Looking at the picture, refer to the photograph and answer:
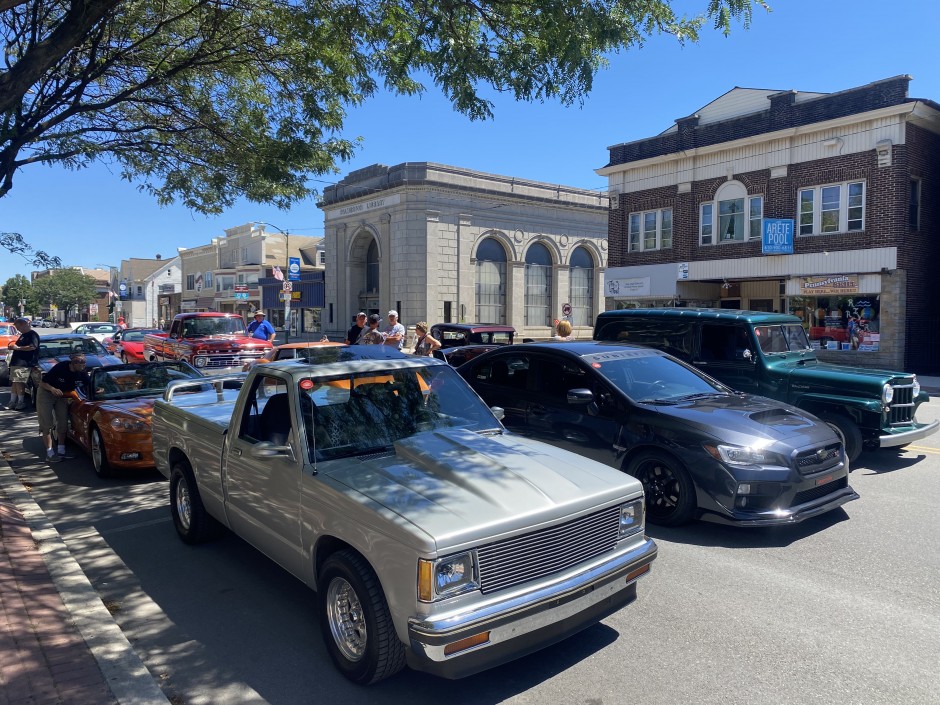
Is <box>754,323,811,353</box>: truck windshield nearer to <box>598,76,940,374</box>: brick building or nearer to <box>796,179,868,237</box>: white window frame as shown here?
<box>598,76,940,374</box>: brick building

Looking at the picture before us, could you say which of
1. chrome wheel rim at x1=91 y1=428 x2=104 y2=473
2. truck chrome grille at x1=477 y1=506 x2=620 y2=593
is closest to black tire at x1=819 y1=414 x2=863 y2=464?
truck chrome grille at x1=477 y1=506 x2=620 y2=593

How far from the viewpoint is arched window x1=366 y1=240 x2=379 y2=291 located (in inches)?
1678

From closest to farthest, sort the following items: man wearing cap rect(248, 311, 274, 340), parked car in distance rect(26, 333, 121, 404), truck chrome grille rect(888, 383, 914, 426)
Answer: truck chrome grille rect(888, 383, 914, 426) < parked car in distance rect(26, 333, 121, 404) < man wearing cap rect(248, 311, 274, 340)

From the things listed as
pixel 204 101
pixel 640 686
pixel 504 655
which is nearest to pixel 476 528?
pixel 504 655

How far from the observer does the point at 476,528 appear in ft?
10.5

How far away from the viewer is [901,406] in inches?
317

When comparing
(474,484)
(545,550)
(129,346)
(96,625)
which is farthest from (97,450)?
(129,346)

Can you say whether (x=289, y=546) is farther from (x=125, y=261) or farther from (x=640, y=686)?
(x=125, y=261)

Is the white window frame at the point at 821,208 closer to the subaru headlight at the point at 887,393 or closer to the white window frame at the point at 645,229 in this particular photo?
the white window frame at the point at 645,229

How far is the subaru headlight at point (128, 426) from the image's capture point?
812 cm

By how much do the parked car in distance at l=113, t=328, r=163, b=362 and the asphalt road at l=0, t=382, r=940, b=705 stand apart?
53.7 feet

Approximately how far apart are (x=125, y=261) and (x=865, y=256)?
87.1m

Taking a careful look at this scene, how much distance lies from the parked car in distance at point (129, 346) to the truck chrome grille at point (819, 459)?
18861 millimetres

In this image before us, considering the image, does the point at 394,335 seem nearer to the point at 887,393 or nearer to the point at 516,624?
the point at 887,393
